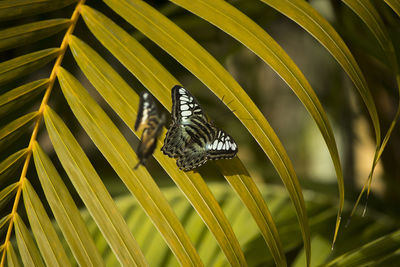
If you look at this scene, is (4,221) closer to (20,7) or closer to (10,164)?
(10,164)

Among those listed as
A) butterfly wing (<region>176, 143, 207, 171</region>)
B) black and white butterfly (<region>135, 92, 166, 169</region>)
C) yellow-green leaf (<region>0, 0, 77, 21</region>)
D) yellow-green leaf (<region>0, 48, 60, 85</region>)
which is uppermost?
yellow-green leaf (<region>0, 0, 77, 21</region>)

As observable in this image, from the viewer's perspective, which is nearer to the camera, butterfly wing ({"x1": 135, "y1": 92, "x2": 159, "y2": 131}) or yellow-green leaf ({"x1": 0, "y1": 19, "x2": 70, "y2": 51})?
butterfly wing ({"x1": 135, "y1": 92, "x2": 159, "y2": 131})

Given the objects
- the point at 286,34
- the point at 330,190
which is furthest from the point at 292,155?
the point at 330,190

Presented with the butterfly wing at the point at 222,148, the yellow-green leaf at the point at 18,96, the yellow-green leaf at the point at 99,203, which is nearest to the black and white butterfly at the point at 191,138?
the butterfly wing at the point at 222,148

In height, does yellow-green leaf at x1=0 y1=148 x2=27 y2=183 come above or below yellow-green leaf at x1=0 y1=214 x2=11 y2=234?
above

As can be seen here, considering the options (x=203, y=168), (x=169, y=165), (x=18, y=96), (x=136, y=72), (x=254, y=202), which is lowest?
(x=254, y=202)

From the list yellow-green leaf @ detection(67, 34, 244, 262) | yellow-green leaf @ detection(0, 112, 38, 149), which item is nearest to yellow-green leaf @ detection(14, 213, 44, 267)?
yellow-green leaf @ detection(0, 112, 38, 149)

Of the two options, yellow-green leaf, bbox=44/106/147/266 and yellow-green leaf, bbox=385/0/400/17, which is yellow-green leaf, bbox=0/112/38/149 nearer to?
yellow-green leaf, bbox=44/106/147/266

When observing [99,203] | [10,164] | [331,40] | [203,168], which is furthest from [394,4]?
[203,168]
